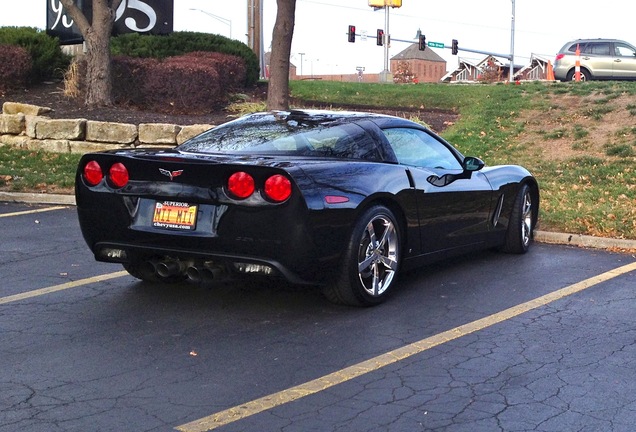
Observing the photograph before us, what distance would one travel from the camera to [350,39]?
168 ft

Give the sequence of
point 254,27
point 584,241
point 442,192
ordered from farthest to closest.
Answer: point 254,27 → point 584,241 → point 442,192

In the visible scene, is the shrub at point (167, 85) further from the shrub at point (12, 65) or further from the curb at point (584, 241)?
the curb at point (584, 241)

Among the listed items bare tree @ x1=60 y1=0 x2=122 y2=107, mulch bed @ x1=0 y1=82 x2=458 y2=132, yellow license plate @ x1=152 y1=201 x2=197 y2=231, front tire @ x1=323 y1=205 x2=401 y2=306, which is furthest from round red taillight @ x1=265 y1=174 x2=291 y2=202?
bare tree @ x1=60 y1=0 x2=122 y2=107

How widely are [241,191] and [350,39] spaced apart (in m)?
46.5

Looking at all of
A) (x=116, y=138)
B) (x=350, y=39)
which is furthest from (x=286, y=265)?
(x=350, y=39)

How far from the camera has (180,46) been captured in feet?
69.6

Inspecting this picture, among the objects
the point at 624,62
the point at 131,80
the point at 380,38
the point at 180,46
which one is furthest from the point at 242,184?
the point at 380,38

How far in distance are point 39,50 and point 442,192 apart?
1494cm

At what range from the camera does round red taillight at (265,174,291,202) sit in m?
5.72

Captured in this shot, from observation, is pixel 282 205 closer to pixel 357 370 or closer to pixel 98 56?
pixel 357 370

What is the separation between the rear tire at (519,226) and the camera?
27.5 ft

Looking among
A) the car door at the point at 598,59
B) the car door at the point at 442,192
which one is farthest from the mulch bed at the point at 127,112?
the car door at the point at 598,59

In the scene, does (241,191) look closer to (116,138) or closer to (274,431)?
(274,431)

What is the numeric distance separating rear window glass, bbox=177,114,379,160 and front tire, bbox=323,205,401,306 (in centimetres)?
53
